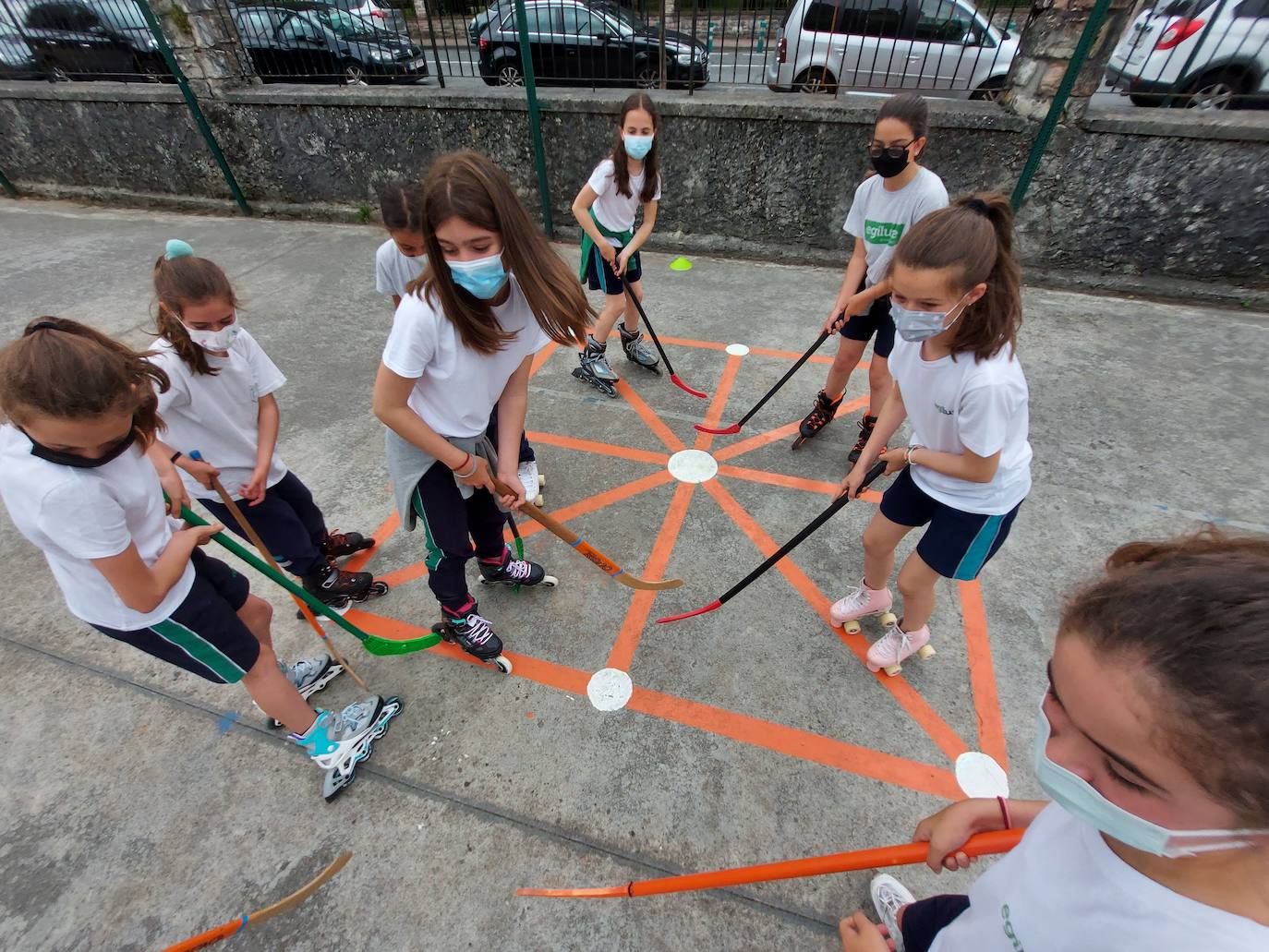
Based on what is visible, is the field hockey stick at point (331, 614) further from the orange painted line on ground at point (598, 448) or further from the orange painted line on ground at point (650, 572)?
the orange painted line on ground at point (598, 448)

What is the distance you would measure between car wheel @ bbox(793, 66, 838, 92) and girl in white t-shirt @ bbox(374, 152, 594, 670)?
526 centimetres

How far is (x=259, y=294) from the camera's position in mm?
5758

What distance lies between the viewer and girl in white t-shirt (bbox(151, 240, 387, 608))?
6.61 feet

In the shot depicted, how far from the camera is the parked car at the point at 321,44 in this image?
6824 mm

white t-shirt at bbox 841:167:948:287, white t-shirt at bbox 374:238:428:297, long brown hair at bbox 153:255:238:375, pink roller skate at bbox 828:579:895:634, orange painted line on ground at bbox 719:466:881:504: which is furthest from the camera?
orange painted line on ground at bbox 719:466:881:504

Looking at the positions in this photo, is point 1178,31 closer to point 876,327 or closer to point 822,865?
point 876,327

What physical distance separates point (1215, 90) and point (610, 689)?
6.91m

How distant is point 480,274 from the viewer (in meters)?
1.77

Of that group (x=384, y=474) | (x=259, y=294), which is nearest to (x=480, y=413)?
(x=384, y=474)

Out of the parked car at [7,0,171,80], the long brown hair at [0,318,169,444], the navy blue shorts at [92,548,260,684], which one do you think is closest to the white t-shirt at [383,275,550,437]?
the long brown hair at [0,318,169,444]

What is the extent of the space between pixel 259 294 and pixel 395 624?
469 cm

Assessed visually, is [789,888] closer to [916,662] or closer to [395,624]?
[916,662]

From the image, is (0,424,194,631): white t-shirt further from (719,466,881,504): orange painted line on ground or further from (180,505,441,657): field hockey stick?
(719,466,881,504): orange painted line on ground

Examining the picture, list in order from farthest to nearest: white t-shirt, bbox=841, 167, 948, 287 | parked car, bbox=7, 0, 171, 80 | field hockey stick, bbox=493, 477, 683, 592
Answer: parked car, bbox=7, 0, 171, 80 < white t-shirt, bbox=841, 167, 948, 287 < field hockey stick, bbox=493, 477, 683, 592
